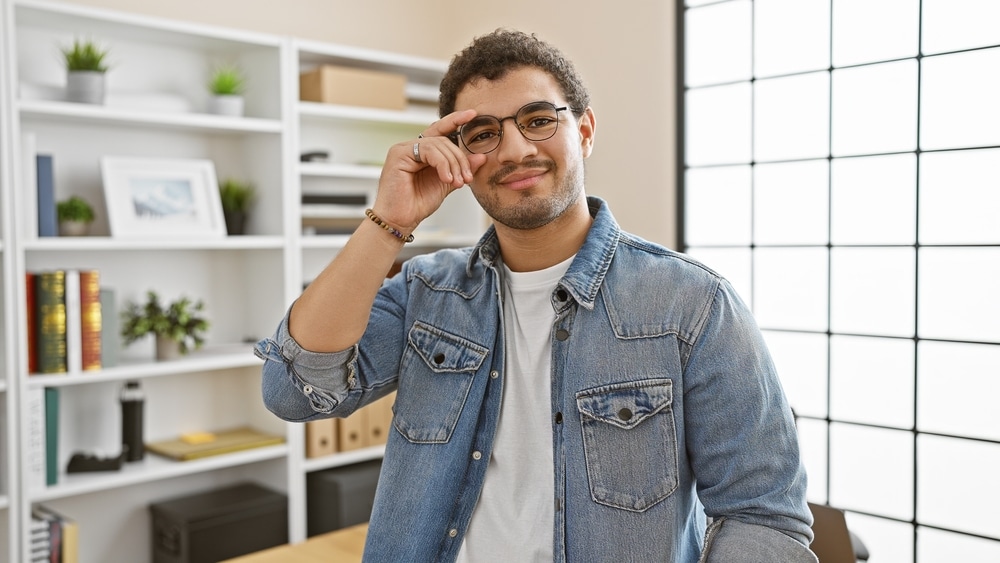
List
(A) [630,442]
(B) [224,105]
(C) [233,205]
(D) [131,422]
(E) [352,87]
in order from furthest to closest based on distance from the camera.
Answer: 1. (E) [352,87]
2. (C) [233,205]
3. (B) [224,105]
4. (D) [131,422]
5. (A) [630,442]

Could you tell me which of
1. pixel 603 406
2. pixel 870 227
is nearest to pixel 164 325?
pixel 603 406

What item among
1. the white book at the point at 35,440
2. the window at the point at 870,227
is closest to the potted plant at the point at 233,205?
the white book at the point at 35,440

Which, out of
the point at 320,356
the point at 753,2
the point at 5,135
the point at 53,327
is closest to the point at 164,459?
the point at 53,327

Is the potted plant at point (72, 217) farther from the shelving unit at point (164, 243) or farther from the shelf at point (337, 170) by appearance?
the shelf at point (337, 170)

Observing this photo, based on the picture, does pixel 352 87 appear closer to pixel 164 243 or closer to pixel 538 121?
pixel 164 243

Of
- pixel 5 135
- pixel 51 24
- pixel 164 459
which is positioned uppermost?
pixel 51 24

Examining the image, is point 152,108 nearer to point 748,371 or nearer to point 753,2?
A: point 753,2

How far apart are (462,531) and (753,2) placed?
247 cm

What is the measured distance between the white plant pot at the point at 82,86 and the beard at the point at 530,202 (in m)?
1.92

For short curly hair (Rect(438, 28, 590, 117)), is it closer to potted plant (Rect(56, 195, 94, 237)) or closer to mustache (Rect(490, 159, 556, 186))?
mustache (Rect(490, 159, 556, 186))

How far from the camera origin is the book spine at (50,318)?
273 centimetres

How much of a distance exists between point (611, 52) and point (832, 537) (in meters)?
2.18

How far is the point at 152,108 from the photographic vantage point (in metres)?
3.02

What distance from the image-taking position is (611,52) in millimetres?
3506
